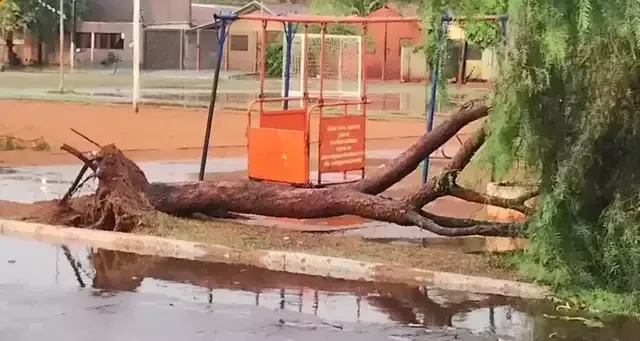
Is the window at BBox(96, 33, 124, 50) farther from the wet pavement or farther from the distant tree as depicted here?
the wet pavement

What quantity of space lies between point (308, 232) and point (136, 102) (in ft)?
73.3

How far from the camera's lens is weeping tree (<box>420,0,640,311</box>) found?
1004cm

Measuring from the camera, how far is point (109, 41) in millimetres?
78500

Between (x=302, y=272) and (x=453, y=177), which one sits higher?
(x=453, y=177)

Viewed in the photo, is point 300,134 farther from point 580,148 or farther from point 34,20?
point 34,20

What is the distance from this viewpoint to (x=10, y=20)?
71.2m

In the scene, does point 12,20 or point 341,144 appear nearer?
point 341,144

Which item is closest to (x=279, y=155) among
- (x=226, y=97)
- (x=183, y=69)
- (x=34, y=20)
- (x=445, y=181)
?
(x=445, y=181)

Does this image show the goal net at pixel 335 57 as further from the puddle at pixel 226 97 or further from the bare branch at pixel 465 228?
the puddle at pixel 226 97

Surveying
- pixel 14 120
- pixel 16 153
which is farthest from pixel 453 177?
pixel 14 120

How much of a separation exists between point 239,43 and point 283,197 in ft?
213

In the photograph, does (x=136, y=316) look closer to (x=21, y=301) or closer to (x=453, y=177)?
(x=21, y=301)

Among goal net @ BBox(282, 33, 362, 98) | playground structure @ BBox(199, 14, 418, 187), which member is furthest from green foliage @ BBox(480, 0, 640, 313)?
goal net @ BBox(282, 33, 362, 98)

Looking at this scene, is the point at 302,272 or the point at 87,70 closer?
the point at 302,272
